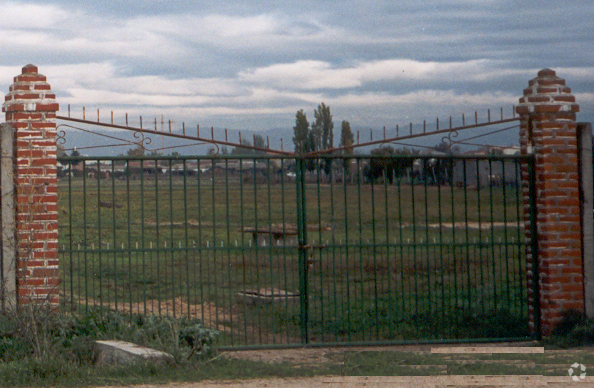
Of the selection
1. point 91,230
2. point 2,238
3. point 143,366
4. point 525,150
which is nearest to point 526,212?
point 525,150

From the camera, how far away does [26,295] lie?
6664mm

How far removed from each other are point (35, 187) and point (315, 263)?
6282 mm

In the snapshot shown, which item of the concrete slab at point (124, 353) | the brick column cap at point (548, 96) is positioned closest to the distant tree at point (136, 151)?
the concrete slab at point (124, 353)

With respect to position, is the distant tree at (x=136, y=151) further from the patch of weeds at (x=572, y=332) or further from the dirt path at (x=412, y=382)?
the patch of weeds at (x=572, y=332)

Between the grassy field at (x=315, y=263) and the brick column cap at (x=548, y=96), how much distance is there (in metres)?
1.11

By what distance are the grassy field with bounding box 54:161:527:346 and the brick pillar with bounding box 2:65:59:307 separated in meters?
0.27

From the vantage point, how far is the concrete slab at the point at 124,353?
561 cm

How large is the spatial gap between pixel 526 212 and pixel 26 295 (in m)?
5.82

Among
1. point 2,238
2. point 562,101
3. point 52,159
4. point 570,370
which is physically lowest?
point 570,370

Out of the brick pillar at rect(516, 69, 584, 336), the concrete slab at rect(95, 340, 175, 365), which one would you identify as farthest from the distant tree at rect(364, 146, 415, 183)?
the concrete slab at rect(95, 340, 175, 365)

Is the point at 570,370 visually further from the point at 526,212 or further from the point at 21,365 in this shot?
the point at 21,365

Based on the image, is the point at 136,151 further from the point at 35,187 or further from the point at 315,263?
the point at 315,263

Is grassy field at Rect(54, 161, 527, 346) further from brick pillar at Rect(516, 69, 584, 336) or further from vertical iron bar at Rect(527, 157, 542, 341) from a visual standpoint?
brick pillar at Rect(516, 69, 584, 336)

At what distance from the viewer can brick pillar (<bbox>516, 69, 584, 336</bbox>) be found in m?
7.35
